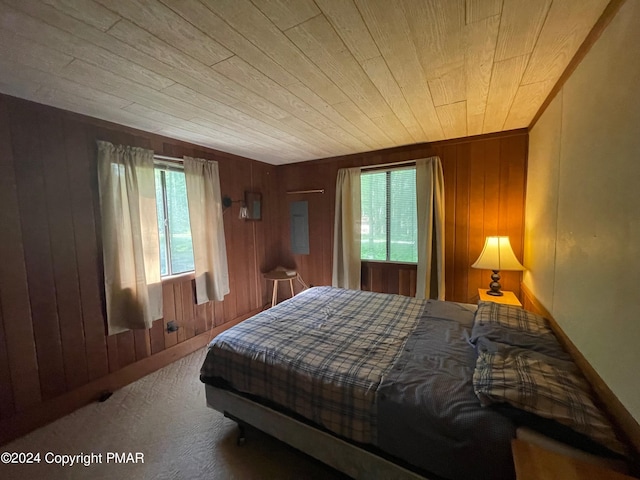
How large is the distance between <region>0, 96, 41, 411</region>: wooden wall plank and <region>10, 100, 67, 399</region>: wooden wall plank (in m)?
0.03

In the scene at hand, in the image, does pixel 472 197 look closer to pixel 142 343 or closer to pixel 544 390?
pixel 544 390

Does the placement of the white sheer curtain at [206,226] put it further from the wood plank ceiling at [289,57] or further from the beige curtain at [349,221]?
the beige curtain at [349,221]

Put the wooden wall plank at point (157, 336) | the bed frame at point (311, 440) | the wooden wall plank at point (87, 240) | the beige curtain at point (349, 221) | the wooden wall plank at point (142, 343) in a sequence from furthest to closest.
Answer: the beige curtain at point (349, 221) < the wooden wall plank at point (157, 336) < the wooden wall plank at point (142, 343) < the wooden wall plank at point (87, 240) < the bed frame at point (311, 440)

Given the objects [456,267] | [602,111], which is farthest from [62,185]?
[456,267]

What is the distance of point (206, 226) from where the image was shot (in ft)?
9.49

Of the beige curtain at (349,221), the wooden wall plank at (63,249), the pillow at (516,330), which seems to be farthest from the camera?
the beige curtain at (349,221)

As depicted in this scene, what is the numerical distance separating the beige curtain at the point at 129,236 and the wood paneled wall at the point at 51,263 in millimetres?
81

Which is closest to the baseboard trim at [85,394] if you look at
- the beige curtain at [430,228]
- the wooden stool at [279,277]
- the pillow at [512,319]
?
the wooden stool at [279,277]

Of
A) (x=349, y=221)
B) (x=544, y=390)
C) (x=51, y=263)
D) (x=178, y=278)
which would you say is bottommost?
(x=544, y=390)

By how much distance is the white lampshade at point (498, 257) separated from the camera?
2.24m

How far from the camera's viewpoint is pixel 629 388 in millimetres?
841

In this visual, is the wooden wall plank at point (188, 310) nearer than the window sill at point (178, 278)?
No

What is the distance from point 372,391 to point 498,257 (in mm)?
1864

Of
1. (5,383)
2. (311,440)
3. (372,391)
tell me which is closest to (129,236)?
(5,383)
